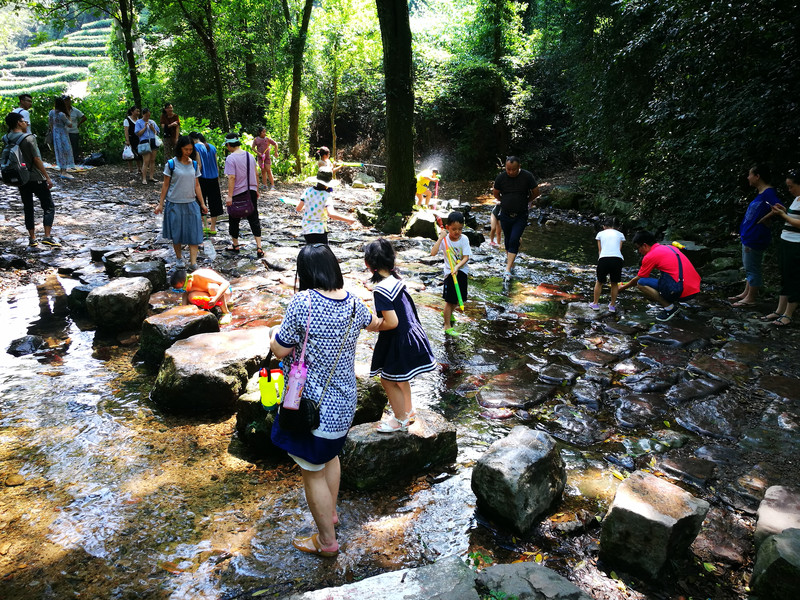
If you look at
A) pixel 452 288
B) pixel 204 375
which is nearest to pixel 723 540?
pixel 452 288

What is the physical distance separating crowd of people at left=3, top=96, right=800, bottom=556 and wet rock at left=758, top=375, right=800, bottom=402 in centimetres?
178

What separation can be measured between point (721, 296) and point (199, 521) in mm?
8287

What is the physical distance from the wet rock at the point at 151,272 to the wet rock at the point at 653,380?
20.6 ft

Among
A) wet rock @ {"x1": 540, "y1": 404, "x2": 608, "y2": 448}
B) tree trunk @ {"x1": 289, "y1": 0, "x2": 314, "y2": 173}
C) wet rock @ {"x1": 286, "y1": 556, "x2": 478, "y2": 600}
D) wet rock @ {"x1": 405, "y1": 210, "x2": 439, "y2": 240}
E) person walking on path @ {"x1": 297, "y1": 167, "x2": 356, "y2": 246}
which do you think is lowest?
wet rock @ {"x1": 540, "y1": 404, "x2": 608, "y2": 448}

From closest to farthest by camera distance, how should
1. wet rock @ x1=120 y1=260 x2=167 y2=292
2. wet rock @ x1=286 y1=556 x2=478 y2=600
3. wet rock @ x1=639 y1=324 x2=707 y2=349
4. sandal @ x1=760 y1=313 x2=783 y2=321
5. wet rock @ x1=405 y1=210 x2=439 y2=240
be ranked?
wet rock @ x1=286 y1=556 x2=478 y2=600 < wet rock @ x1=639 y1=324 x2=707 y2=349 < sandal @ x1=760 y1=313 x2=783 y2=321 < wet rock @ x1=120 y1=260 x2=167 y2=292 < wet rock @ x1=405 y1=210 x2=439 y2=240

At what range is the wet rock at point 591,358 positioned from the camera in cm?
598

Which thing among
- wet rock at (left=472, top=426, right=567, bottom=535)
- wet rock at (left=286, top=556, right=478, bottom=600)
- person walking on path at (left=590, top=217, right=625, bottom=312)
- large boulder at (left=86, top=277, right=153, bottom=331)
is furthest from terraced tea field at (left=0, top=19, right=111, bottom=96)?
wet rock at (left=286, top=556, right=478, bottom=600)

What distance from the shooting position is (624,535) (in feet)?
10.1

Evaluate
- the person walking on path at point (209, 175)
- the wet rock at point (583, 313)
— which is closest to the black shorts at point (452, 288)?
the wet rock at point (583, 313)

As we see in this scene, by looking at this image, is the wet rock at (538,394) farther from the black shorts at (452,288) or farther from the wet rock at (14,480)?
the wet rock at (14,480)

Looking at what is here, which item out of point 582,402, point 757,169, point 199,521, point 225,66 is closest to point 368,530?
point 199,521

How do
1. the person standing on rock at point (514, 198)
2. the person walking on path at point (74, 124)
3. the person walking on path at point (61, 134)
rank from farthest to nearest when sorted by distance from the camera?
the person walking on path at point (74, 124) → the person walking on path at point (61, 134) → the person standing on rock at point (514, 198)

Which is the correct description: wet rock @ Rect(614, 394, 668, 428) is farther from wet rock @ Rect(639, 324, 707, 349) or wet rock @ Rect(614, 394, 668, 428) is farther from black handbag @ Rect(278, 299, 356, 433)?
black handbag @ Rect(278, 299, 356, 433)

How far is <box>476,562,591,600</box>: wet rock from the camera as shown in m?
2.67
